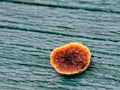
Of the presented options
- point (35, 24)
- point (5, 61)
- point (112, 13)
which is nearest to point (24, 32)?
point (35, 24)

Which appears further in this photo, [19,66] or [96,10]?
[96,10]

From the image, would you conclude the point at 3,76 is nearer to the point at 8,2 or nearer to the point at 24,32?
the point at 24,32

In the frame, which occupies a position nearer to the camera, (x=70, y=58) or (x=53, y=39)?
(x=70, y=58)

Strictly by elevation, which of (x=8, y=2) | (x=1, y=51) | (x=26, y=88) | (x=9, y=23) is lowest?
(x=26, y=88)
